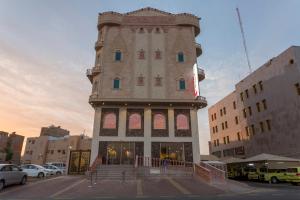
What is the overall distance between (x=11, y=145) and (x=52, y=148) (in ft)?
67.6

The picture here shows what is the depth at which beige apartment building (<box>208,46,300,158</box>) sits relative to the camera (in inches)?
1276

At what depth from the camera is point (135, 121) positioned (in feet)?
96.5

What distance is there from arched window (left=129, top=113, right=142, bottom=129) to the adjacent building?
59.6 m

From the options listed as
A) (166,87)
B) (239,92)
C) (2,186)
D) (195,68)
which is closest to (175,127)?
(166,87)

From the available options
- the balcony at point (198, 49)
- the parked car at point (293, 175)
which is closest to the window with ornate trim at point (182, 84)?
the balcony at point (198, 49)

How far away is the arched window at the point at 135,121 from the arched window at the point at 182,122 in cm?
488

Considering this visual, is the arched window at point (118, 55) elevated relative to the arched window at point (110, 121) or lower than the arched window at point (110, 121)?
elevated

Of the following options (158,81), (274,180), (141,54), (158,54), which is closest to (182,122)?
(158,81)

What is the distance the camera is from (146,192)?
1460cm

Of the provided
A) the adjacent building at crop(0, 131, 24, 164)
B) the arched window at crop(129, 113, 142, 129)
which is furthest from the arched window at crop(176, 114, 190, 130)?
the adjacent building at crop(0, 131, 24, 164)

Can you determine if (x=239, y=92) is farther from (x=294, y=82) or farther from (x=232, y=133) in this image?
(x=294, y=82)

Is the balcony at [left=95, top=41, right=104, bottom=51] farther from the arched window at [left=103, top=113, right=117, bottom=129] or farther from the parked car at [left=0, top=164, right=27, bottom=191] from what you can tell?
the parked car at [left=0, top=164, right=27, bottom=191]

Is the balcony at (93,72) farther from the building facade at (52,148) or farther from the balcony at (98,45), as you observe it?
the building facade at (52,148)

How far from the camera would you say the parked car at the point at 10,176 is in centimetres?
1535
